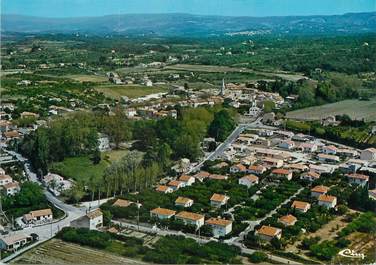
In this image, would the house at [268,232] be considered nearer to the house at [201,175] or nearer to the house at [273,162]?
the house at [201,175]

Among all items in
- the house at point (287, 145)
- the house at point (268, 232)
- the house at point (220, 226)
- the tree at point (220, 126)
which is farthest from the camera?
the tree at point (220, 126)

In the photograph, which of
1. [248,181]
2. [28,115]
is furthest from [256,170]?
[28,115]

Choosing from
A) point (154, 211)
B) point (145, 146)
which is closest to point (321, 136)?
point (145, 146)

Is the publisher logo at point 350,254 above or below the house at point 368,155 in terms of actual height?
above

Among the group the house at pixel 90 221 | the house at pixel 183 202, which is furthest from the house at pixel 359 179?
the house at pixel 90 221

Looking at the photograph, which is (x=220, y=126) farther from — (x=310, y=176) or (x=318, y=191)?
(x=318, y=191)

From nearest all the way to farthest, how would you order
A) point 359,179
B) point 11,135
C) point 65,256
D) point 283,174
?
1. point 65,256
2. point 359,179
3. point 283,174
4. point 11,135

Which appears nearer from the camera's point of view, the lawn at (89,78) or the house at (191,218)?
the house at (191,218)
